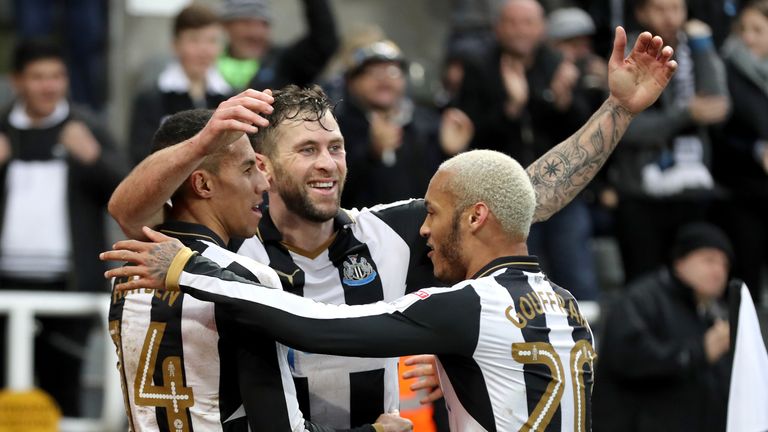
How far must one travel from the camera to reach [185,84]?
8.58 meters

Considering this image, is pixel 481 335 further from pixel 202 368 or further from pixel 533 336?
pixel 202 368

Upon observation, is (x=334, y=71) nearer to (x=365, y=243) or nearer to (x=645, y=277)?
(x=645, y=277)

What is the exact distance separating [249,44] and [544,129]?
2103 millimetres

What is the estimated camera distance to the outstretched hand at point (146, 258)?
13.5 feet

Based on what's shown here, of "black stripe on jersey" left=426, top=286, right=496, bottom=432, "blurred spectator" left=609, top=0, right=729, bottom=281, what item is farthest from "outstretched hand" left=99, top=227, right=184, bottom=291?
"blurred spectator" left=609, top=0, right=729, bottom=281

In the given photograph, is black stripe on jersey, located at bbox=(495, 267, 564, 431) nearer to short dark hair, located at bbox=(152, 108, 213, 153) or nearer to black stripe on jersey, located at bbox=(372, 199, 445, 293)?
black stripe on jersey, located at bbox=(372, 199, 445, 293)

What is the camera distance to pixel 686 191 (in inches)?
381

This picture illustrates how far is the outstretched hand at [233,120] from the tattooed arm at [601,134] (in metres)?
1.58

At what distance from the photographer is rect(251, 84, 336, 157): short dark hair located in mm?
5105

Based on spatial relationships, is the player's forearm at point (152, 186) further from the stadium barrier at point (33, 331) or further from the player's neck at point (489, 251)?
the stadium barrier at point (33, 331)

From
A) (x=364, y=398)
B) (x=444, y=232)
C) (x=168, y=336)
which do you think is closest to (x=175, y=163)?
(x=168, y=336)

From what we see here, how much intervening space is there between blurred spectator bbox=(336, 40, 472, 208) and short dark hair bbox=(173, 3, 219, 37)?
0.95 metres

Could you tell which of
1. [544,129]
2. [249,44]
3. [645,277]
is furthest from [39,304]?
[645,277]

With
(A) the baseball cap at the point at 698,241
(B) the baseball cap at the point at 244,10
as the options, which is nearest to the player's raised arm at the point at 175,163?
(B) the baseball cap at the point at 244,10
